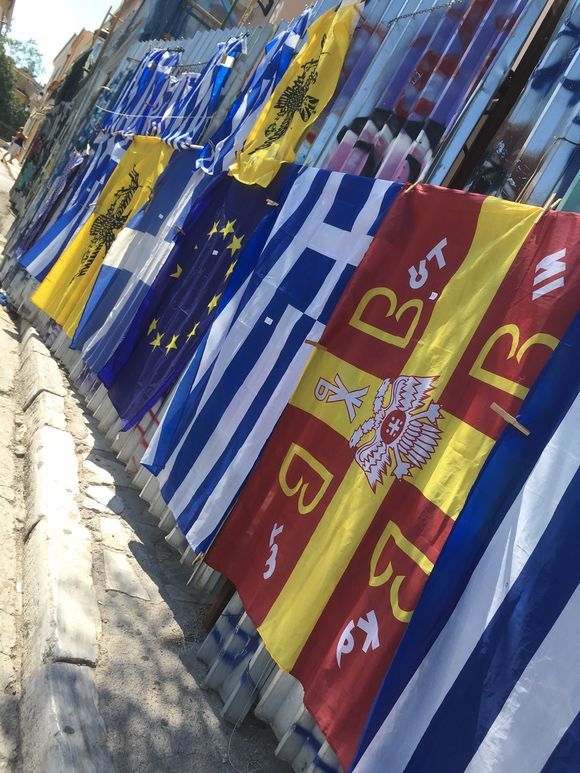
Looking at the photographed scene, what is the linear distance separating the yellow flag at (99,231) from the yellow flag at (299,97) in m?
1.73

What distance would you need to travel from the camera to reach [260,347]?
3.29 meters

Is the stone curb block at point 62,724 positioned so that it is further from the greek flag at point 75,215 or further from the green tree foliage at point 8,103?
the green tree foliage at point 8,103

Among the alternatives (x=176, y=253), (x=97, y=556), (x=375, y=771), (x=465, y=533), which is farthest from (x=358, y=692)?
(x=176, y=253)

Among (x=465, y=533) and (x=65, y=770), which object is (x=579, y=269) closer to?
(x=465, y=533)

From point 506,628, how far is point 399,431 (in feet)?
2.59

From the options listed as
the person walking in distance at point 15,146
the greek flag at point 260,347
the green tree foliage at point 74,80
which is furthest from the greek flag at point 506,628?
the person walking in distance at point 15,146

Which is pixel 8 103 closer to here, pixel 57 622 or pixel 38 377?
pixel 38 377

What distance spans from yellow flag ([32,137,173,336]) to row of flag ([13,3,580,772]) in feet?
6.31

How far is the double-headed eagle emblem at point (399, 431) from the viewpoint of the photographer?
7.39 feet

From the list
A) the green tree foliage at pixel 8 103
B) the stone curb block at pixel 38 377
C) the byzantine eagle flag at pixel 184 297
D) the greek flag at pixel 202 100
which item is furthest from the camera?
the green tree foliage at pixel 8 103

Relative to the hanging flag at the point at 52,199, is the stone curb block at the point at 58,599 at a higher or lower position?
lower

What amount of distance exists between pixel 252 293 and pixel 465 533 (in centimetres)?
197

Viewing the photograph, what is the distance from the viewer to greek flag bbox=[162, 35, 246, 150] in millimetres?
5285

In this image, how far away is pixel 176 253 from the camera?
4.68 meters
